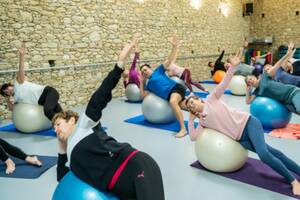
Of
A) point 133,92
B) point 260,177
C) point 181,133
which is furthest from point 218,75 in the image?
point 260,177

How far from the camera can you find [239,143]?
8.02 ft

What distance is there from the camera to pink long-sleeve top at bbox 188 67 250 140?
7.70 feet

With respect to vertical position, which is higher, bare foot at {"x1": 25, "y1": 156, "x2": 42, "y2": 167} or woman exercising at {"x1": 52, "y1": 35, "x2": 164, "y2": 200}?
woman exercising at {"x1": 52, "y1": 35, "x2": 164, "y2": 200}

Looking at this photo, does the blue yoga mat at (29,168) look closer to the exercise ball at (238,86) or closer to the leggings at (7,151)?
the leggings at (7,151)

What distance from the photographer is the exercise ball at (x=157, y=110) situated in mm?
3996

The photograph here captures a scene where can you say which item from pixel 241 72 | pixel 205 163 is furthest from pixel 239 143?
pixel 241 72

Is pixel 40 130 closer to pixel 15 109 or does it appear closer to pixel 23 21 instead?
pixel 15 109

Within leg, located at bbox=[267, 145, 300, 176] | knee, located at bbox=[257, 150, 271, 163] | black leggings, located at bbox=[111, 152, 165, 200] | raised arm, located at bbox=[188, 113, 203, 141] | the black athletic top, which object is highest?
the black athletic top

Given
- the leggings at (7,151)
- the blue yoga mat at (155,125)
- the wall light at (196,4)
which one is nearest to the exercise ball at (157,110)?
the blue yoga mat at (155,125)

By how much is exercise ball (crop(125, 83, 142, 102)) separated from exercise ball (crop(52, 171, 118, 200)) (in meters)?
4.14

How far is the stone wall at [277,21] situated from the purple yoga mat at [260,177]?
368 inches

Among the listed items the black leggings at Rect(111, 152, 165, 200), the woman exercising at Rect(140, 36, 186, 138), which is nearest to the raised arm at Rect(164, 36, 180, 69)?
the woman exercising at Rect(140, 36, 186, 138)

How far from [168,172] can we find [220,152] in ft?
1.77

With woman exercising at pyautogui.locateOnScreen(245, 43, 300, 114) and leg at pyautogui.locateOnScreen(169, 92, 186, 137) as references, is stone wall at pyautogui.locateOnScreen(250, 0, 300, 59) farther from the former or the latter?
leg at pyautogui.locateOnScreen(169, 92, 186, 137)
